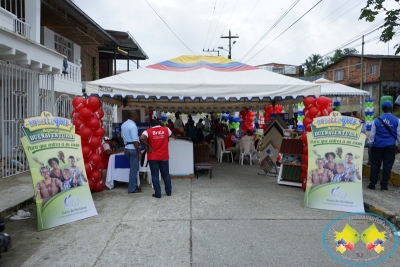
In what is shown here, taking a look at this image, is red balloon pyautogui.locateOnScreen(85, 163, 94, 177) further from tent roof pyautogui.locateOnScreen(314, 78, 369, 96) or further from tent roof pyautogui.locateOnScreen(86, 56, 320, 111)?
tent roof pyautogui.locateOnScreen(314, 78, 369, 96)

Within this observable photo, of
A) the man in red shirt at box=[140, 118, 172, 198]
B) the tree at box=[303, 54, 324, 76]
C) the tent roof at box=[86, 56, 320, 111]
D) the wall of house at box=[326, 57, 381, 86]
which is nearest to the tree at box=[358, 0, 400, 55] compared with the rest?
the tent roof at box=[86, 56, 320, 111]

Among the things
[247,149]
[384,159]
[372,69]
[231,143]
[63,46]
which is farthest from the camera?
[372,69]

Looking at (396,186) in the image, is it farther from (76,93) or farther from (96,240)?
(76,93)

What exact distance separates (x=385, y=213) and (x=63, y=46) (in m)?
16.1

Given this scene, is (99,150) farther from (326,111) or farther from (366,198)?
(366,198)

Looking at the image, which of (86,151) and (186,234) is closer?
(186,234)

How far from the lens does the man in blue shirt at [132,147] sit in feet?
24.1

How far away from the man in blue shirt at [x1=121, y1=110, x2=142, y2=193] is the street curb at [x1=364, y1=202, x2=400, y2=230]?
15.2 ft

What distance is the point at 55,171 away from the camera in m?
5.61

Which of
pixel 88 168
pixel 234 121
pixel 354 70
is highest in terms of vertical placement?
pixel 354 70

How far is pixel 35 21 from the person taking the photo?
38.2 ft

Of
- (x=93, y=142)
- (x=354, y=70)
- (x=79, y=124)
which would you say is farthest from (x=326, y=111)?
(x=354, y=70)

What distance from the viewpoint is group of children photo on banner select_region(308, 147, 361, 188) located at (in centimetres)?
628

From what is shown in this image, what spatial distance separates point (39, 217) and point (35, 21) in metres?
8.70
